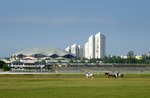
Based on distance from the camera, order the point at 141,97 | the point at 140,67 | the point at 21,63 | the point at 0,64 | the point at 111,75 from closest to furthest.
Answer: the point at 141,97, the point at 111,75, the point at 0,64, the point at 140,67, the point at 21,63

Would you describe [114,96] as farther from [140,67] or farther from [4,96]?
[140,67]

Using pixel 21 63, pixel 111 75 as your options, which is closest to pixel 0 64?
pixel 21 63

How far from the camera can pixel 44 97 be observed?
29.3 metres

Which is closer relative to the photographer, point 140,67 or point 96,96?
point 96,96

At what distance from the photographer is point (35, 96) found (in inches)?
1181

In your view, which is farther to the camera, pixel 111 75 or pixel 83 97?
pixel 111 75

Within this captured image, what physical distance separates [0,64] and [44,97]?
119 m

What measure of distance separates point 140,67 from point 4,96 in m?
138

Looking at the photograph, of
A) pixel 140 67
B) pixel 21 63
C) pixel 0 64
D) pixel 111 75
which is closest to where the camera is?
pixel 111 75

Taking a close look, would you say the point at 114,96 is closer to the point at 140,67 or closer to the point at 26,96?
the point at 26,96

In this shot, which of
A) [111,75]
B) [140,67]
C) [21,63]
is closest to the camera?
[111,75]

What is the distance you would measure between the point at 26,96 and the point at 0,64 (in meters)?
118

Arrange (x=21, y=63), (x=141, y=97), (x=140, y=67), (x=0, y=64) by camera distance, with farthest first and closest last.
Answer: (x=21, y=63)
(x=140, y=67)
(x=0, y=64)
(x=141, y=97)

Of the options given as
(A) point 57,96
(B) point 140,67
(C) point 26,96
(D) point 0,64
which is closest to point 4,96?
(C) point 26,96
